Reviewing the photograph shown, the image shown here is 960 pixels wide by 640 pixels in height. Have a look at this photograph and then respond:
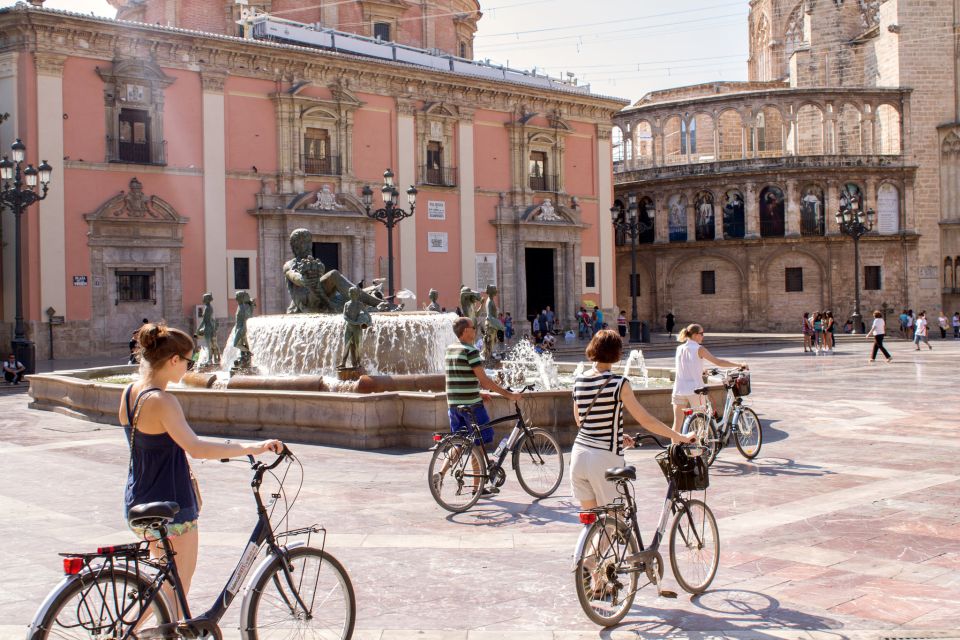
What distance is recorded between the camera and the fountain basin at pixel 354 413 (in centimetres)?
1127

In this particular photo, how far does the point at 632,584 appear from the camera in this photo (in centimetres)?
521

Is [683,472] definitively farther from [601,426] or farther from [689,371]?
[689,371]

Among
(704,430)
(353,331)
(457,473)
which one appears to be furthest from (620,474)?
(353,331)

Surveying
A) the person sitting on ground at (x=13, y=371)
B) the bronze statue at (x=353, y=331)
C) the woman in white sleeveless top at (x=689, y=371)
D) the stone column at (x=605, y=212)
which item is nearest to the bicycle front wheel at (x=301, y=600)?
the woman in white sleeveless top at (x=689, y=371)

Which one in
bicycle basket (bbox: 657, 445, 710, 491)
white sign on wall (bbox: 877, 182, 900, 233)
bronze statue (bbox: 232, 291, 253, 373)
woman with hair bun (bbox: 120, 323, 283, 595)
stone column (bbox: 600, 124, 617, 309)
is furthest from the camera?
white sign on wall (bbox: 877, 182, 900, 233)

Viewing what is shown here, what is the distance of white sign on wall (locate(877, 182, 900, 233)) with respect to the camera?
4431 cm

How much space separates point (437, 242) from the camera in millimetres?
34688

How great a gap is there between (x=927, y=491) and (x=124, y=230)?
23967mm

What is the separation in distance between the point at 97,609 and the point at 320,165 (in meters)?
29.1

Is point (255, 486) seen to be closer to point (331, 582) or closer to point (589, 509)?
point (331, 582)

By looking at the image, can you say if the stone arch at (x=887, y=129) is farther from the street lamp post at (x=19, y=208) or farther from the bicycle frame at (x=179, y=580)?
the bicycle frame at (x=179, y=580)

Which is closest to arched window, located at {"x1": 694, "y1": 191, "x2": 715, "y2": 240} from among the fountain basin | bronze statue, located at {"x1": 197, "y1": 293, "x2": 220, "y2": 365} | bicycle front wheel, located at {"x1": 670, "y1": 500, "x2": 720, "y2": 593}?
bronze statue, located at {"x1": 197, "y1": 293, "x2": 220, "y2": 365}

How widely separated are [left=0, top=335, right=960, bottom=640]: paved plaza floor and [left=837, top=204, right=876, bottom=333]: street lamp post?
90.5ft

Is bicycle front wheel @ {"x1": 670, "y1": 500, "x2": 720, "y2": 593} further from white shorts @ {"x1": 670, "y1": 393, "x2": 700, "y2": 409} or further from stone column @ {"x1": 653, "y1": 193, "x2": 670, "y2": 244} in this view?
stone column @ {"x1": 653, "y1": 193, "x2": 670, "y2": 244}
